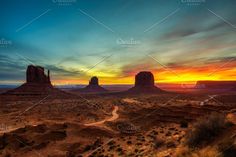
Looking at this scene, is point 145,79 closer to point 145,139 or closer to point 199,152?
point 145,139

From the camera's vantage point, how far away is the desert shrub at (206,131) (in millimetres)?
12812

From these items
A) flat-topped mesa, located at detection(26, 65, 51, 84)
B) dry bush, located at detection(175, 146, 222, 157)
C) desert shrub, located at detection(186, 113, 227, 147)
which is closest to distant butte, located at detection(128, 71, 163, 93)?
flat-topped mesa, located at detection(26, 65, 51, 84)

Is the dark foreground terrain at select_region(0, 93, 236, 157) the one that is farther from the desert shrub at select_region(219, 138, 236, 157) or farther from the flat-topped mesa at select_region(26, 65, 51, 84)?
the flat-topped mesa at select_region(26, 65, 51, 84)

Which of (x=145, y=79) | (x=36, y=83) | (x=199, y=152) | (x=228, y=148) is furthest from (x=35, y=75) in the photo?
(x=228, y=148)

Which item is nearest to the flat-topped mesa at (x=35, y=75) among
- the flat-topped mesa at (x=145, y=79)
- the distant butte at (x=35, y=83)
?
the distant butte at (x=35, y=83)

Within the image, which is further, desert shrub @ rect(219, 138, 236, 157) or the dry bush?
the dry bush

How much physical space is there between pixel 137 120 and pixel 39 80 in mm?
90033

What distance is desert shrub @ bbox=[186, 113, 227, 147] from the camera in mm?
12812

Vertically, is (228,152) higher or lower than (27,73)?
lower

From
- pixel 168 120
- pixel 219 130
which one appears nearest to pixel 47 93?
pixel 168 120

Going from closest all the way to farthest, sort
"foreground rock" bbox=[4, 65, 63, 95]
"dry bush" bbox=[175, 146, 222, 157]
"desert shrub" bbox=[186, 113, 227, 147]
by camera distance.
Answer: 1. "dry bush" bbox=[175, 146, 222, 157]
2. "desert shrub" bbox=[186, 113, 227, 147]
3. "foreground rock" bbox=[4, 65, 63, 95]

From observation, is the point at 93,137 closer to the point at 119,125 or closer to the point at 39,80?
the point at 119,125

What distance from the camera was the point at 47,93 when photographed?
4033 inches

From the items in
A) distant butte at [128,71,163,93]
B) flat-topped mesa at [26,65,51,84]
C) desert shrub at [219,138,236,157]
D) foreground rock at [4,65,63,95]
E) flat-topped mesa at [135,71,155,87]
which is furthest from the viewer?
flat-topped mesa at [135,71,155,87]
